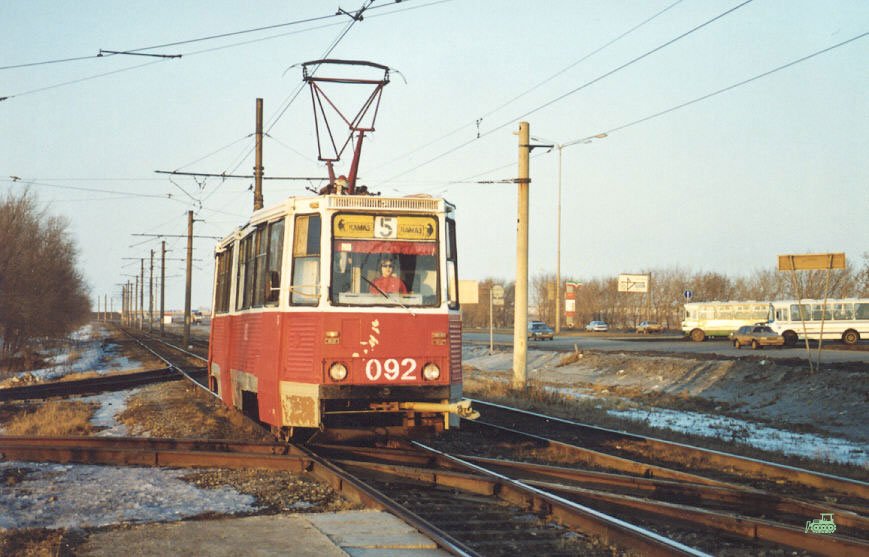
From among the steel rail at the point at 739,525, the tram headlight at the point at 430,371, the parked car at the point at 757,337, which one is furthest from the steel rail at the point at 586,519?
the parked car at the point at 757,337

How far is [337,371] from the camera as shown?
10.0 metres

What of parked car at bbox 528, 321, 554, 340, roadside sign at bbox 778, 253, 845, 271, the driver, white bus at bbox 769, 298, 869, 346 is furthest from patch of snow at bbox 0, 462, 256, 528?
parked car at bbox 528, 321, 554, 340

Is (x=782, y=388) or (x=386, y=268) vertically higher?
(x=386, y=268)

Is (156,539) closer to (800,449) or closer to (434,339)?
(434,339)

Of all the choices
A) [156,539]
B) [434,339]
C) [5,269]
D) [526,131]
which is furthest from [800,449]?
[5,269]

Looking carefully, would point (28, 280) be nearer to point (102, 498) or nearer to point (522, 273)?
point (522, 273)

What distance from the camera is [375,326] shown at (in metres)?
10.2

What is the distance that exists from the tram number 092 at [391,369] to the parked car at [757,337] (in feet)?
117

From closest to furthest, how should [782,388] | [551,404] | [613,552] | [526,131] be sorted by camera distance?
1. [613,552]
2. [551,404]
3. [782,388]
4. [526,131]

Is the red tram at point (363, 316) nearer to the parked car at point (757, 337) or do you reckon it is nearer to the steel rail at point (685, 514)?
the steel rail at point (685, 514)

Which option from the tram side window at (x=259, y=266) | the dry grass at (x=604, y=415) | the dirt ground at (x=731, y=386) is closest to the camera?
the dry grass at (x=604, y=415)

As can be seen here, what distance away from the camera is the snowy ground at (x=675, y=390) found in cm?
1409

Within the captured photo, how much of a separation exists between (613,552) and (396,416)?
469cm

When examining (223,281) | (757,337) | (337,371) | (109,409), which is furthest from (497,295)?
(337,371)
